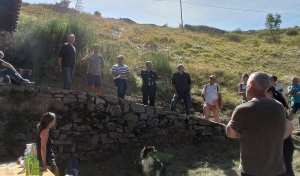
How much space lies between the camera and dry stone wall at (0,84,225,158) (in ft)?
24.7

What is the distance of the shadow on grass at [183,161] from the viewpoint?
22.9 ft

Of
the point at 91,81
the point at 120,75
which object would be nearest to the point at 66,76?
the point at 91,81

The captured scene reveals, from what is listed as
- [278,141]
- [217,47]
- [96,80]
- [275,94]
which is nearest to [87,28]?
[96,80]

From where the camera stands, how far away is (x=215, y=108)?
28.6ft

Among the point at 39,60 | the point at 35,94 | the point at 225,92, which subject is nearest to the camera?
the point at 35,94

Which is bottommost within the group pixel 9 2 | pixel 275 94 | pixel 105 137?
pixel 105 137

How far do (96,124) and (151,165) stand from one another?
8.35ft

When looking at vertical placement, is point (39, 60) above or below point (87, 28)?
below

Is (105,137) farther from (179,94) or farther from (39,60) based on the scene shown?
(39,60)

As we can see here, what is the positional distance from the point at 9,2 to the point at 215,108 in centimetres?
535

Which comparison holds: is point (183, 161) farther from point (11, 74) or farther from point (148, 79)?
point (11, 74)

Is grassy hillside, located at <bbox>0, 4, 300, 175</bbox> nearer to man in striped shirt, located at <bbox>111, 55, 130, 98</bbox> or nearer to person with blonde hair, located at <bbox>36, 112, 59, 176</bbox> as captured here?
man in striped shirt, located at <bbox>111, 55, 130, 98</bbox>

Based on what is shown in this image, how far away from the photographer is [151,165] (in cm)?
589

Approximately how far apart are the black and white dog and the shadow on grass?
1.06 metres
